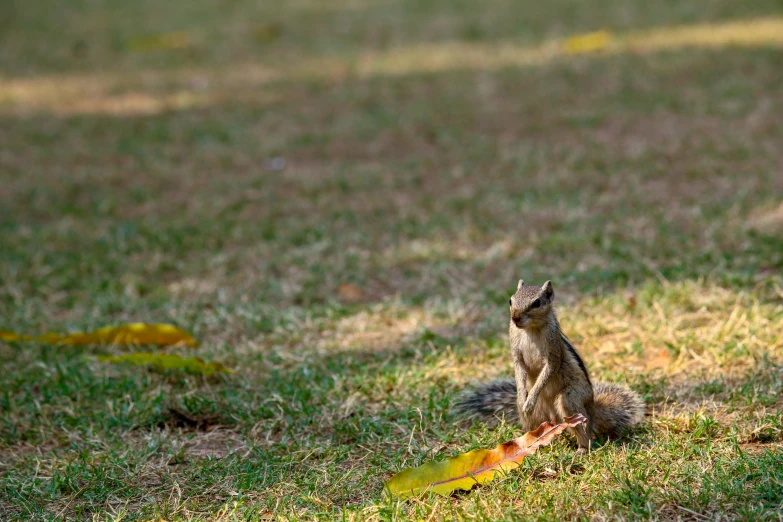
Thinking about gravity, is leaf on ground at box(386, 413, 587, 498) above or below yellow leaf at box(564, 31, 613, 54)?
below

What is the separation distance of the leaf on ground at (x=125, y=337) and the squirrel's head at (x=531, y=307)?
190 centimetres

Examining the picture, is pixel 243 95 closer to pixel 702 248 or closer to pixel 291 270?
pixel 291 270

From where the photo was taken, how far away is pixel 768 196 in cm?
560

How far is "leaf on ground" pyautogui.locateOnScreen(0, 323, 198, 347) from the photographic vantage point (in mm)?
4262

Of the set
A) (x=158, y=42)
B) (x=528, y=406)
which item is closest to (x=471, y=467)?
(x=528, y=406)

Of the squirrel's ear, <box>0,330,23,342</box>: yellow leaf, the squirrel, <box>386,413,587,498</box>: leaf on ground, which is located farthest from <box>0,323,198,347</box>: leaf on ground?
the squirrel's ear

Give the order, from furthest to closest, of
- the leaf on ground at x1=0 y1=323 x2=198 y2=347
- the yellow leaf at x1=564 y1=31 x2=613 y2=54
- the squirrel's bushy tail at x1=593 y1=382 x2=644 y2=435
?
the yellow leaf at x1=564 y1=31 x2=613 y2=54
the leaf on ground at x1=0 y1=323 x2=198 y2=347
the squirrel's bushy tail at x1=593 y1=382 x2=644 y2=435

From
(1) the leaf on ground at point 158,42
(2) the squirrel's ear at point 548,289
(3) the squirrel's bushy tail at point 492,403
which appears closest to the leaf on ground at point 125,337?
(3) the squirrel's bushy tail at point 492,403

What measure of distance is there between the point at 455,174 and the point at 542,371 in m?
3.94

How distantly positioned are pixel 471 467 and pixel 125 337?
210 centimetres

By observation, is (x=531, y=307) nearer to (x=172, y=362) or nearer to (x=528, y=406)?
(x=528, y=406)

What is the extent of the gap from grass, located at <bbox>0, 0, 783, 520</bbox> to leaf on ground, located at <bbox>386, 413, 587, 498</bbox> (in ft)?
0.17

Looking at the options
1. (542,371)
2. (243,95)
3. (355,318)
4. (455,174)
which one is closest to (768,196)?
(455,174)

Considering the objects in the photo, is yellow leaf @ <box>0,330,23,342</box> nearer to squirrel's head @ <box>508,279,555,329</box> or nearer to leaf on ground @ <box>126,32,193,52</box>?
squirrel's head @ <box>508,279,555,329</box>
